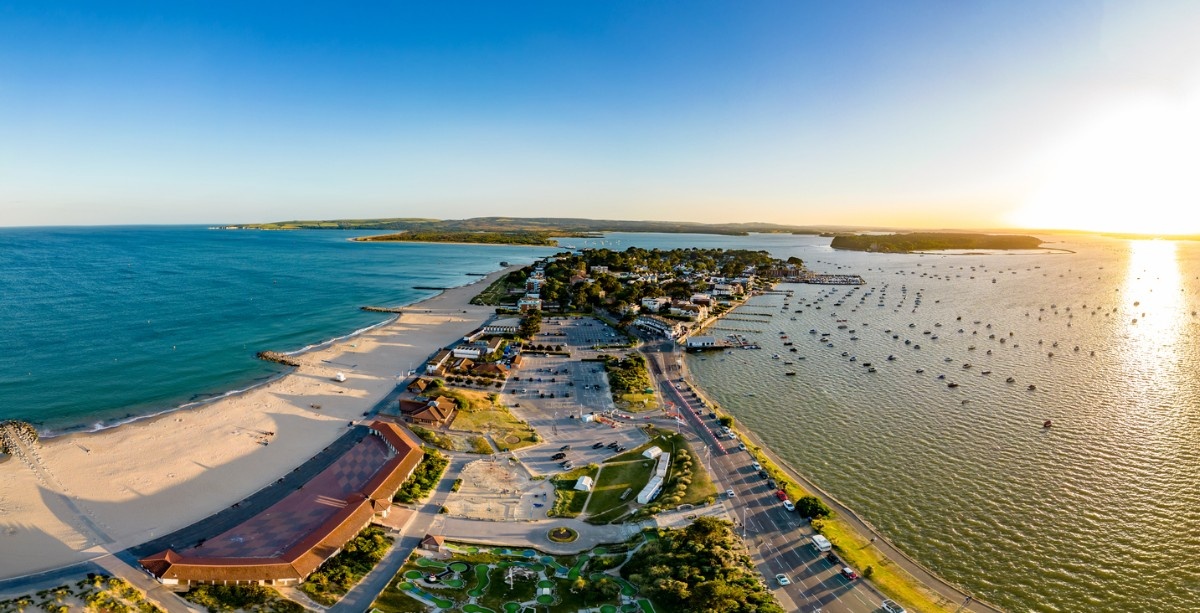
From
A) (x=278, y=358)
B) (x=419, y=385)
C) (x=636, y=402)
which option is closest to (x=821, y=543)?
(x=636, y=402)

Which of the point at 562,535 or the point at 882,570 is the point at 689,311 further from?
the point at 882,570

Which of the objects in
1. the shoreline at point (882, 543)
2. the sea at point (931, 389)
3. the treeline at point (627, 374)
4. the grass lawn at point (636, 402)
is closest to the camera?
the shoreline at point (882, 543)

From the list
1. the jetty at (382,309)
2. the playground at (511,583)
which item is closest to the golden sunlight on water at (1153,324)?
the playground at (511,583)

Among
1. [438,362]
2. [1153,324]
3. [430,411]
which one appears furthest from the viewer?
[1153,324]

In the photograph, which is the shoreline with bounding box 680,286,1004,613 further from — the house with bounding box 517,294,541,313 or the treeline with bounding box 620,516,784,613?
the house with bounding box 517,294,541,313

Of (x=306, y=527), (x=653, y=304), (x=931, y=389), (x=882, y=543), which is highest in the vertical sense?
(x=653, y=304)

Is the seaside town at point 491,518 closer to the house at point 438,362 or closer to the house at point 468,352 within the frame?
the house at point 438,362
